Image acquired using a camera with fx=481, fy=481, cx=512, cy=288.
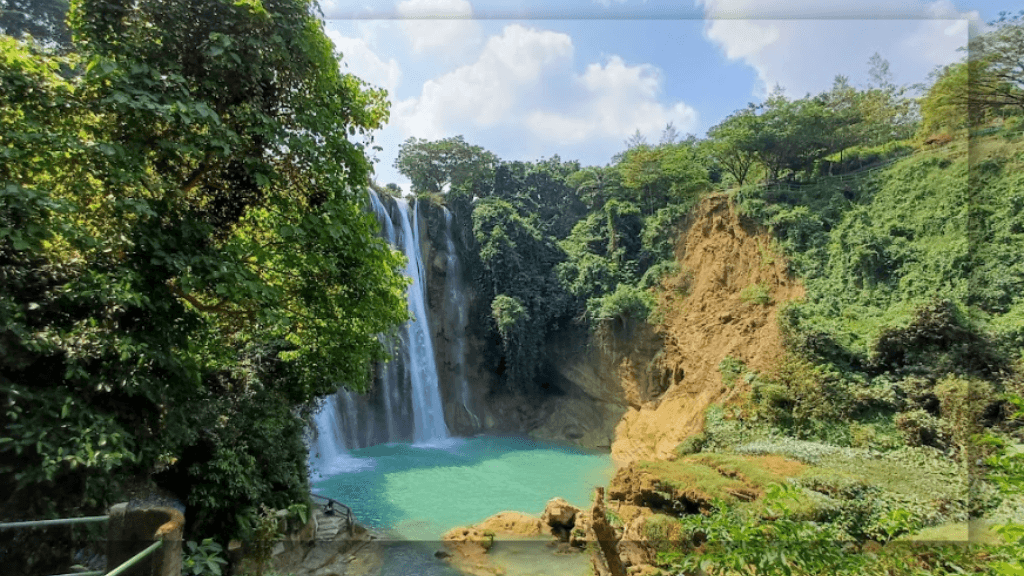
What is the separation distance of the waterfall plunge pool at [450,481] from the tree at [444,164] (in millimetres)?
10114

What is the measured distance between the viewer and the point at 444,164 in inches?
770

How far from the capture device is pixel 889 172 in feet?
39.6

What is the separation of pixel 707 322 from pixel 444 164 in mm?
11878

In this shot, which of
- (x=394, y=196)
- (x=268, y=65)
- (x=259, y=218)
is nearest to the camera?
(x=268, y=65)

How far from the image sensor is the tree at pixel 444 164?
1905 cm

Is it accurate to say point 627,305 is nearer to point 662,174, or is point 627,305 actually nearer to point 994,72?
point 662,174

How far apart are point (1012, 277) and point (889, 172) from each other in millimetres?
4702

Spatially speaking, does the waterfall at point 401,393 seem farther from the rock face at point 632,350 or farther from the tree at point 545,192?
the tree at point 545,192

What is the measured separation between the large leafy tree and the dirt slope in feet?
30.3

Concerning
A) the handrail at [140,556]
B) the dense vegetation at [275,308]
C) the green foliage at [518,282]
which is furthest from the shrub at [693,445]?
the handrail at [140,556]

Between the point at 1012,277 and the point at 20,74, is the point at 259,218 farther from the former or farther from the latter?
the point at 1012,277

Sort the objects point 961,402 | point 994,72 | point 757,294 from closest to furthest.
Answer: point 994,72
point 961,402
point 757,294

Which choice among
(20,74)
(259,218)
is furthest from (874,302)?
(20,74)

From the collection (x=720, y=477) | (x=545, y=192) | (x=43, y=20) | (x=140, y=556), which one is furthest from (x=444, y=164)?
(x=140, y=556)
